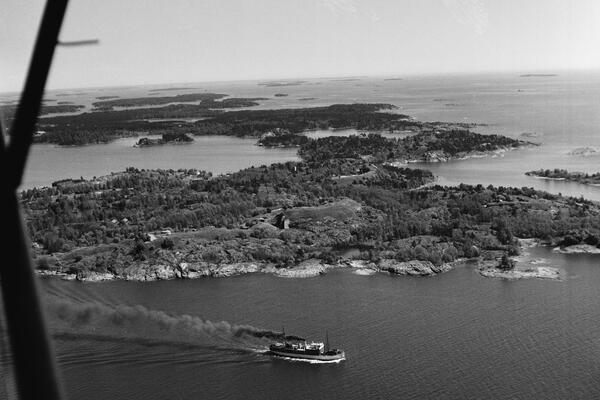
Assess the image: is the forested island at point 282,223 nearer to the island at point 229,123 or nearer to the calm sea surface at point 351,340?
the calm sea surface at point 351,340

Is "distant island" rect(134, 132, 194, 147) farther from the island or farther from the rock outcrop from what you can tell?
the rock outcrop

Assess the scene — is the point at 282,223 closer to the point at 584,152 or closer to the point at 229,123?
the point at 584,152

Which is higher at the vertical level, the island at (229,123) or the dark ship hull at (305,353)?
the island at (229,123)

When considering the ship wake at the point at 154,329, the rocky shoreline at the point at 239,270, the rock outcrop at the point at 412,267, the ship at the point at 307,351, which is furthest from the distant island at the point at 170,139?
the ship at the point at 307,351

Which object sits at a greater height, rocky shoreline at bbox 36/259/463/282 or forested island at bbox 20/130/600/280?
forested island at bbox 20/130/600/280

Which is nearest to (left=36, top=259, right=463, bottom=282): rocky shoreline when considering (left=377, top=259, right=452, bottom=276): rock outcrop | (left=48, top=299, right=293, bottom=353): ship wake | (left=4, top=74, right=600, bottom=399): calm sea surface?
(left=377, top=259, right=452, bottom=276): rock outcrop

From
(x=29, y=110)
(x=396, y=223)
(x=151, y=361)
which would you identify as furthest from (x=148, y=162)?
(x=29, y=110)
